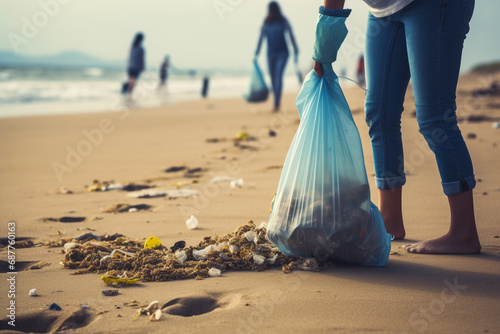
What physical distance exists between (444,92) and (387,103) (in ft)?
0.98

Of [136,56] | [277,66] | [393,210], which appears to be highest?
[136,56]

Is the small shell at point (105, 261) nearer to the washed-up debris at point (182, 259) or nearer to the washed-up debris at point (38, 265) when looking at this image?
the washed-up debris at point (182, 259)

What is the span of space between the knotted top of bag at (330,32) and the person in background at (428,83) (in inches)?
1.5

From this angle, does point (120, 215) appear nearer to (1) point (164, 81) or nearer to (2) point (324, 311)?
(2) point (324, 311)

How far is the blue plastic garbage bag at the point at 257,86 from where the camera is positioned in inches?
323

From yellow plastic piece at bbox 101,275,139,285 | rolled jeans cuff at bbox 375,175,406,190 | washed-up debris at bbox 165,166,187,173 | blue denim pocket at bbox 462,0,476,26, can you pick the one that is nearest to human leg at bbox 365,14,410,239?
rolled jeans cuff at bbox 375,175,406,190

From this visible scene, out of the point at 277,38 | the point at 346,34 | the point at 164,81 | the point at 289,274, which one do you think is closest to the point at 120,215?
the point at 289,274

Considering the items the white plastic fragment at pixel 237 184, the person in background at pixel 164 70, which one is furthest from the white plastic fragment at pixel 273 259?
the person in background at pixel 164 70

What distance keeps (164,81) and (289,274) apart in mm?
17879

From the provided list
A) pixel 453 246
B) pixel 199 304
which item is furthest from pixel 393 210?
pixel 199 304

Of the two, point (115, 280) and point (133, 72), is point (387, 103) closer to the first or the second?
point (115, 280)

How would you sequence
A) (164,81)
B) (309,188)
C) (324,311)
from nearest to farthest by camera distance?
(324,311) → (309,188) → (164,81)

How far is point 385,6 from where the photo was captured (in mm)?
2146

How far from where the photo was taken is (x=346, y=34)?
80.6 inches
